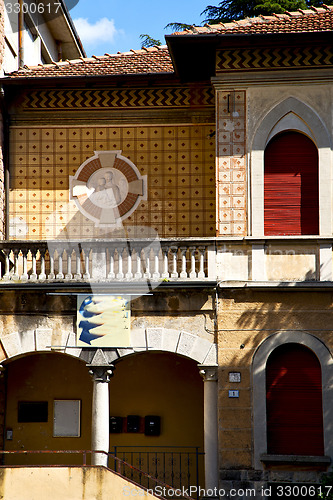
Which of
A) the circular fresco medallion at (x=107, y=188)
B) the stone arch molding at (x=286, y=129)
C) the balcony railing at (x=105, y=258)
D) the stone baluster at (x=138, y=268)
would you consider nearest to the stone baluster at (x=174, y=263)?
the balcony railing at (x=105, y=258)

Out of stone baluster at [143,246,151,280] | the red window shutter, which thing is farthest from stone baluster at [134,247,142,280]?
the red window shutter

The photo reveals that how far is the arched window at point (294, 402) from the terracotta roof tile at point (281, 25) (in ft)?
21.5

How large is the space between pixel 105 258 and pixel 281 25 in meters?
6.30

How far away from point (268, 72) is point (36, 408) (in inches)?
350

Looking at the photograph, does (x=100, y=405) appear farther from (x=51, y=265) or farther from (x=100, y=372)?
(x=51, y=265)

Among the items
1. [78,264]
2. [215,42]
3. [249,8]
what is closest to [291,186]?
[215,42]

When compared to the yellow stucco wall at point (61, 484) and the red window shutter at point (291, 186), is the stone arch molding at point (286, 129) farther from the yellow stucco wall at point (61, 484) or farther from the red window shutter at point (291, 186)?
the yellow stucco wall at point (61, 484)

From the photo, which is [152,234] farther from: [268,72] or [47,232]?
[268,72]

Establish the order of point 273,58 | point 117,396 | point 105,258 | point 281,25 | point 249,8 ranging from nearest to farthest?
→ point 105,258 → point 273,58 → point 281,25 → point 117,396 → point 249,8

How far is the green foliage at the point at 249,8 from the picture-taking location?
101 feet

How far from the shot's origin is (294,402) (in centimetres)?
1727

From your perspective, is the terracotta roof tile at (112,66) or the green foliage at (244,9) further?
the green foliage at (244,9)

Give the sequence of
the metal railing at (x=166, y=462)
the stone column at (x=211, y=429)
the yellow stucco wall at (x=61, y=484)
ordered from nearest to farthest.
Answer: the yellow stucco wall at (x=61, y=484), the stone column at (x=211, y=429), the metal railing at (x=166, y=462)

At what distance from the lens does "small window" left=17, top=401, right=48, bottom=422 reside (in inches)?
776
